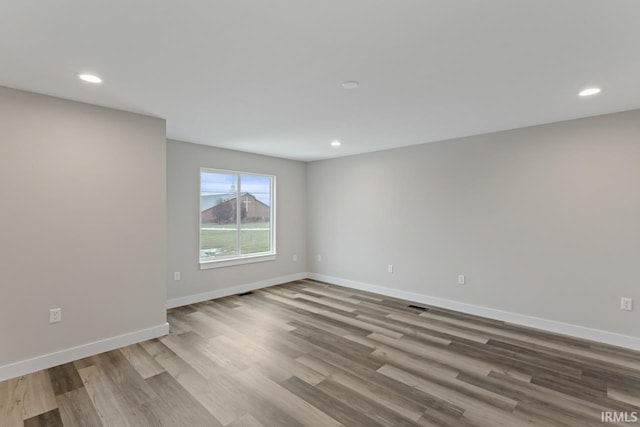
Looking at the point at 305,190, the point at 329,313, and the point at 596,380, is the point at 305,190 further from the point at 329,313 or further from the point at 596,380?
the point at 596,380

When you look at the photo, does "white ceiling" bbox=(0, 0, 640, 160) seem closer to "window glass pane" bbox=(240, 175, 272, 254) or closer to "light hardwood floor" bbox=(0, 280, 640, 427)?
"window glass pane" bbox=(240, 175, 272, 254)

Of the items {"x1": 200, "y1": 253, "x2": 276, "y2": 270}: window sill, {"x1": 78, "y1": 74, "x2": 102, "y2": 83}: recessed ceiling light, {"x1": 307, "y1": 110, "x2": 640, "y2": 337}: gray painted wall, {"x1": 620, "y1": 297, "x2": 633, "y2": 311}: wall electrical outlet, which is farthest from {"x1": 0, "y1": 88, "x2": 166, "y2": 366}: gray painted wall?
{"x1": 620, "y1": 297, "x2": 633, "y2": 311}: wall electrical outlet

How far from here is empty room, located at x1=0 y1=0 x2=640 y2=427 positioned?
1.78m

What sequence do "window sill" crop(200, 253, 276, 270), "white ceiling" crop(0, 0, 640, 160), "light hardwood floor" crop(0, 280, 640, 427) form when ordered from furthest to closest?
1. "window sill" crop(200, 253, 276, 270)
2. "light hardwood floor" crop(0, 280, 640, 427)
3. "white ceiling" crop(0, 0, 640, 160)

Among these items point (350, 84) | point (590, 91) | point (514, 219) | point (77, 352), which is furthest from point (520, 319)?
point (77, 352)

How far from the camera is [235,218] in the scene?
5137 mm

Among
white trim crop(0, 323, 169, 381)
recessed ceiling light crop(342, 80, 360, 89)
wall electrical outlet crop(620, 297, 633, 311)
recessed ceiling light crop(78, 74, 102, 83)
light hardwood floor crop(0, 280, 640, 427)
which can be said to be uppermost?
recessed ceiling light crop(78, 74, 102, 83)

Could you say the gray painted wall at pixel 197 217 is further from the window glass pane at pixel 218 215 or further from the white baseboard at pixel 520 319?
the white baseboard at pixel 520 319

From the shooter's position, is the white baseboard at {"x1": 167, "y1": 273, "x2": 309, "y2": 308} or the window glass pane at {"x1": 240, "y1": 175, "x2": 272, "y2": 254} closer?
the white baseboard at {"x1": 167, "y1": 273, "x2": 309, "y2": 308}

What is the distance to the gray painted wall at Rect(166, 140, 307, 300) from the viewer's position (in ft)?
14.1

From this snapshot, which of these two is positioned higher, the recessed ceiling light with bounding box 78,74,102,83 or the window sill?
the recessed ceiling light with bounding box 78,74,102,83

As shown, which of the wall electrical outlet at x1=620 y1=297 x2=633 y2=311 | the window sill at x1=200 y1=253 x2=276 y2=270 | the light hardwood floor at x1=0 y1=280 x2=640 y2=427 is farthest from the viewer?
the window sill at x1=200 y1=253 x2=276 y2=270

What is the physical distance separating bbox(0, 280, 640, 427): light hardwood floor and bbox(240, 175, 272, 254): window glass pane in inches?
74.3

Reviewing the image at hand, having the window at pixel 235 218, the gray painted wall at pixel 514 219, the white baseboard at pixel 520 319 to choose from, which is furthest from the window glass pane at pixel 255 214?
the white baseboard at pixel 520 319
